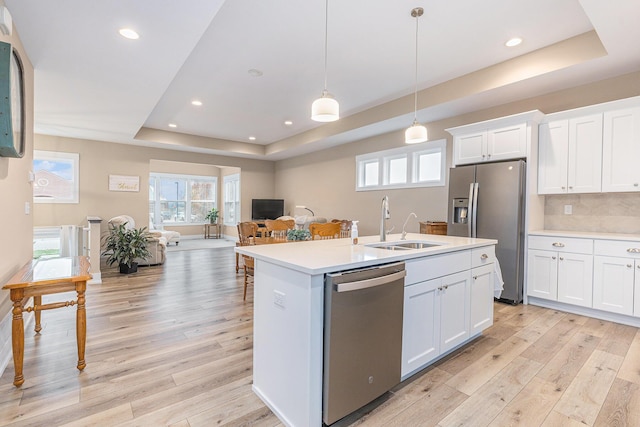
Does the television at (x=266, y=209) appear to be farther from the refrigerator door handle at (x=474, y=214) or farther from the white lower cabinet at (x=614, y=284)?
the white lower cabinet at (x=614, y=284)

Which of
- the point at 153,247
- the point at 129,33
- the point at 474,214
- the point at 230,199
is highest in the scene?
the point at 129,33

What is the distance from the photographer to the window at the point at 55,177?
19.9ft

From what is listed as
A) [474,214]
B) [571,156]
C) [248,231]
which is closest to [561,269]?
[474,214]

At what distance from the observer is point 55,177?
20.4ft

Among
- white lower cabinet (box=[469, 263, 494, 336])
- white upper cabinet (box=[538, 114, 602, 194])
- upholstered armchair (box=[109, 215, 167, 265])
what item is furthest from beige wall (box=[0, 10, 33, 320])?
white upper cabinet (box=[538, 114, 602, 194])

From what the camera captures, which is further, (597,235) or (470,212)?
(470,212)

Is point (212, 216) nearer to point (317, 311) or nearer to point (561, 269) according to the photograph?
point (561, 269)

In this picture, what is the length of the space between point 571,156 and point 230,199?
9754 millimetres

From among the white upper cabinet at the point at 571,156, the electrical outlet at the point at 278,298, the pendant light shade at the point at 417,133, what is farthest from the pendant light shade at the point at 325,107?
the white upper cabinet at the point at 571,156

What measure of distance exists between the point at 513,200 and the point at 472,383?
97.8 inches

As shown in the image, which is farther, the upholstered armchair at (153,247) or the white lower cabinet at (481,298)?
the upholstered armchair at (153,247)

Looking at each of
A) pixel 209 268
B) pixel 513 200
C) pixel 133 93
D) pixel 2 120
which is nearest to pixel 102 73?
pixel 133 93

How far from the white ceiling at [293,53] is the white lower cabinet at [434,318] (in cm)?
231

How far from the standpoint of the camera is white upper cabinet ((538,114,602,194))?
3.42 metres
